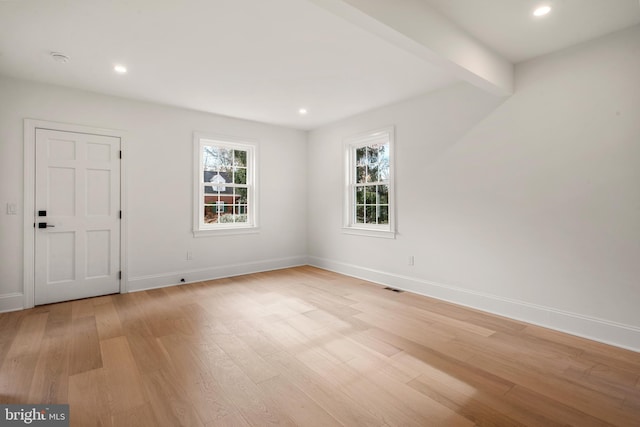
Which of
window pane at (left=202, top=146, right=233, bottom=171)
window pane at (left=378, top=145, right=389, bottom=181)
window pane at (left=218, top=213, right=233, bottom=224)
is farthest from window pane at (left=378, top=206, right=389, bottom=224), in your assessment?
window pane at (left=202, top=146, right=233, bottom=171)

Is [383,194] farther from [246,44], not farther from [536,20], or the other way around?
[246,44]

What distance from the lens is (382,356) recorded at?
2537 millimetres

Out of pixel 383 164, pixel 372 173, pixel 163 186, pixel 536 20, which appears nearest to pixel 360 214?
pixel 372 173

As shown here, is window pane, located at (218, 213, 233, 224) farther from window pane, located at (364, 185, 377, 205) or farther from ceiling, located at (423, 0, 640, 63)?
ceiling, located at (423, 0, 640, 63)

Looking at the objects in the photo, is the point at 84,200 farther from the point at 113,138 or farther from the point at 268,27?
the point at 268,27

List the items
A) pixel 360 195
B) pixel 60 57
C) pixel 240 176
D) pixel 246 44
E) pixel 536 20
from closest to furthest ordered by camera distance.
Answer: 1. pixel 536 20
2. pixel 246 44
3. pixel 60 57
4. pixel 360 195
5. pixel 240 176

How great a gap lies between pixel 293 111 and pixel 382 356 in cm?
383

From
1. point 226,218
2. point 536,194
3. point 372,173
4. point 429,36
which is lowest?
point 226,218

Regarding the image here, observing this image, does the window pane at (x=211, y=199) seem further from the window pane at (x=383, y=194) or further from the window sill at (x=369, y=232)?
the window pane at (x=383, y=194)

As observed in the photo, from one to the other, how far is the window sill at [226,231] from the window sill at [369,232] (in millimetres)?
1674

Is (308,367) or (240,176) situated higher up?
(240,176)

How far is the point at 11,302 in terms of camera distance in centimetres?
360

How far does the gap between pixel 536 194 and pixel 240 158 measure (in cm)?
449

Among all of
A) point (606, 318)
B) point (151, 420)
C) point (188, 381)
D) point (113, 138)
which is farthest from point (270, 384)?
point (113, 138)
